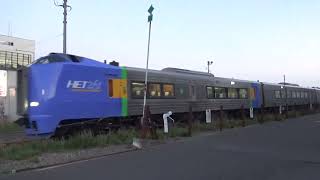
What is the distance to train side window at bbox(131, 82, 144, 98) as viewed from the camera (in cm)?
2364

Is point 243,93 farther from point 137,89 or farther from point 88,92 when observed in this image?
point 88,92

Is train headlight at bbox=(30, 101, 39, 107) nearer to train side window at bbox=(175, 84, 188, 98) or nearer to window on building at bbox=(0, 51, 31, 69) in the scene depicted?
train side window at bbox=(175, 84, 188, 98)

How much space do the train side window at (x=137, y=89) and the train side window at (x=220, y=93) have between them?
9.65m

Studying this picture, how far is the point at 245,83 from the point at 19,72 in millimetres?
22026

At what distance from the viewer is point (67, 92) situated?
19.9m

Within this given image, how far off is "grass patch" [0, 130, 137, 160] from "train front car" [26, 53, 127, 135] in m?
1.87

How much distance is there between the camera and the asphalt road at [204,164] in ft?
37.2

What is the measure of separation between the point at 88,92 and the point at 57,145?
4.78 m

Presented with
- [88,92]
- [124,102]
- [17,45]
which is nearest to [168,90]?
[124,102]

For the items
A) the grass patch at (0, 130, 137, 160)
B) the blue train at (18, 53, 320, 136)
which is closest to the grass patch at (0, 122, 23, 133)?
the blue train at (18, 53, 320, 136)

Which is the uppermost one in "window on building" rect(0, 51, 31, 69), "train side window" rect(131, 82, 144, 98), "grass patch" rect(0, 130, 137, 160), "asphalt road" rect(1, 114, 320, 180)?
"window on building" rect(0, 51, 31, 69)

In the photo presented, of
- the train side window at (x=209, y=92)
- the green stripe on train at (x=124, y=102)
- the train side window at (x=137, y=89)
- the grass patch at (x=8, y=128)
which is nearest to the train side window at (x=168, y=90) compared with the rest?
the train side window at (x=137, y=89)

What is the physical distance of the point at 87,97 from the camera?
68.5ft

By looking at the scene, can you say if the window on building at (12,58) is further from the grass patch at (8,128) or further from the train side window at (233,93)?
the train side window at (233,93)
